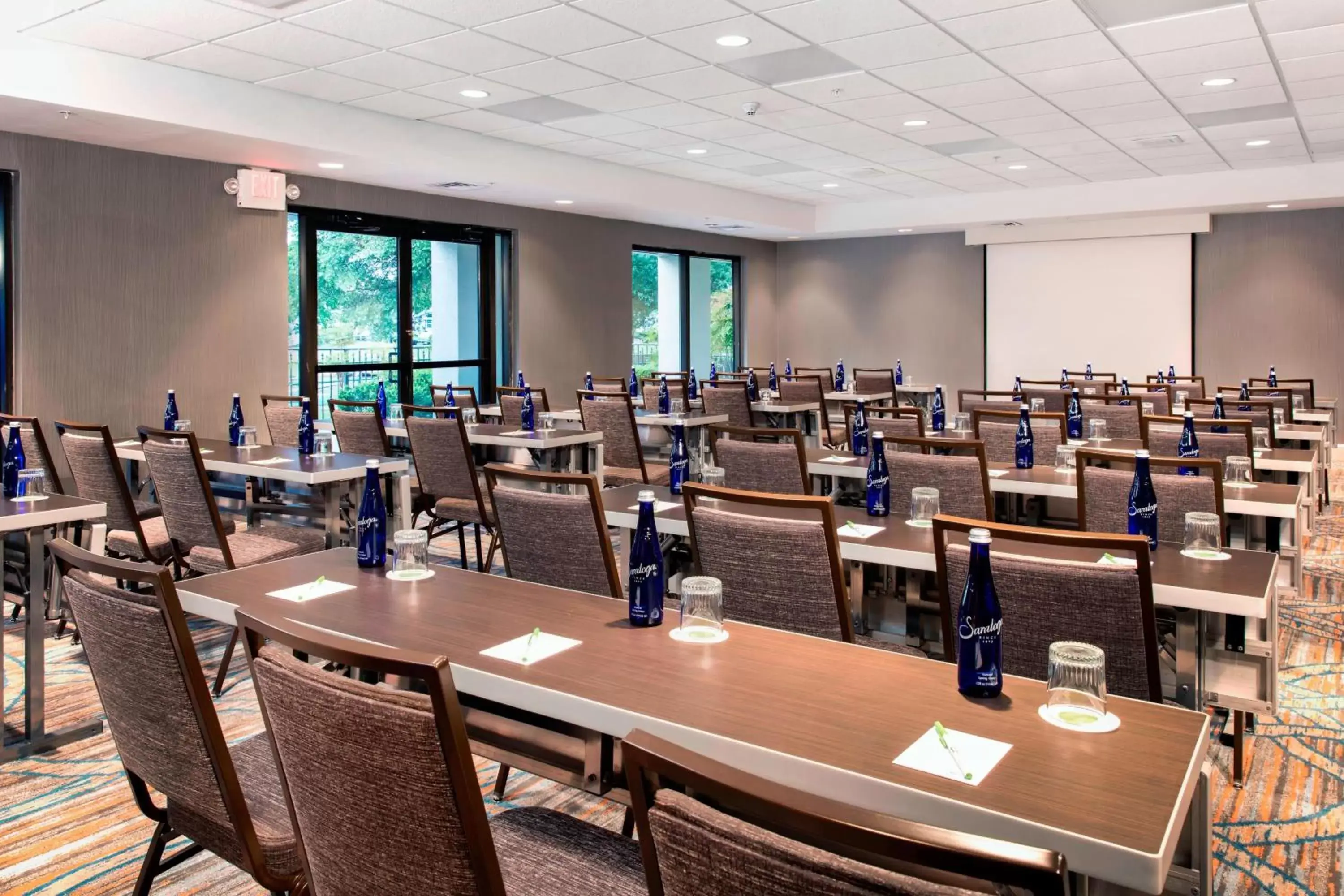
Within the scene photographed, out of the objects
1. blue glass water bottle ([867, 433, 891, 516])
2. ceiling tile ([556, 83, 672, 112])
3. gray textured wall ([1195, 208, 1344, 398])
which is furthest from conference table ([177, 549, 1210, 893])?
gray textured wall ([1195, 208, 1344, 398])

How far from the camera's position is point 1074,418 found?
18.6 feet

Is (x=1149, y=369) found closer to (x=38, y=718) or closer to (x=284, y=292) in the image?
(x=284, y=292)

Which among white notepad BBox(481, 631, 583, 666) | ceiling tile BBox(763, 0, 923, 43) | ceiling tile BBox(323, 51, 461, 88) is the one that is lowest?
white notepad BBox(481, 631, 583, 666)

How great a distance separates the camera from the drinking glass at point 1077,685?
1545 millimetres

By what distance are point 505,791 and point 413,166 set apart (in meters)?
5.80

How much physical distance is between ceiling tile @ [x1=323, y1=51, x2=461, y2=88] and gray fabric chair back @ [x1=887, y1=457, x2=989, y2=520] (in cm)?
389

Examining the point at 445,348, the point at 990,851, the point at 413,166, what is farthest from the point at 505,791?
the point at 445,348

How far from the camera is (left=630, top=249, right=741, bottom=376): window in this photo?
12.5 meters

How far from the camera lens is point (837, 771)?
1.35m

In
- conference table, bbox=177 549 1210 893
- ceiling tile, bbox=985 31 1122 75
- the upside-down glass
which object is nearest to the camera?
conference table, bbox=177 549 1210 893

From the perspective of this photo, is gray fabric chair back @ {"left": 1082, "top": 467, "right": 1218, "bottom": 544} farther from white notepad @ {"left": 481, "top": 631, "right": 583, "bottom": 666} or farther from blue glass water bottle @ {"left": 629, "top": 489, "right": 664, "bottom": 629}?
white notepad @ {"left": 481, "top": 631, "right": 583, "bottom": 666}

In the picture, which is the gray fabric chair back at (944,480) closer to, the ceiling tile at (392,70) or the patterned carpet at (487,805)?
the patterned carpet at (487,805)

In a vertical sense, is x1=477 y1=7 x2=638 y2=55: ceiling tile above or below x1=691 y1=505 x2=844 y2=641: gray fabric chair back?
above

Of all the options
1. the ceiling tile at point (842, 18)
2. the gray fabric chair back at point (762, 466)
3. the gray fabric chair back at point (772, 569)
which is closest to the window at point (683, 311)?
the ceiling tile at point (842, 18)
